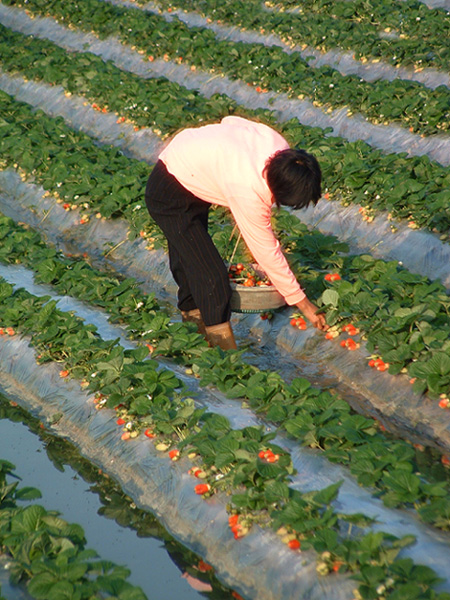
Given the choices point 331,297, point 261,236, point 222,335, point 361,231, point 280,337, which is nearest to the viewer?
point 261,236

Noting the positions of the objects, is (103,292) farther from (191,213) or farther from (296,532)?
(296,532)

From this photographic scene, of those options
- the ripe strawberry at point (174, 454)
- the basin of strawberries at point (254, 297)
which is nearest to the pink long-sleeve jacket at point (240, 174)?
the basin of strawberries at point (254, 297)

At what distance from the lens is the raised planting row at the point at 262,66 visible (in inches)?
298

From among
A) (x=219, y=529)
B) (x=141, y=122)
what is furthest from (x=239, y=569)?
(x=141, y=122)

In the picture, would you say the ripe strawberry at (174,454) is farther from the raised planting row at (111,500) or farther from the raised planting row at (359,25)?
the raised planting row at (359,25)

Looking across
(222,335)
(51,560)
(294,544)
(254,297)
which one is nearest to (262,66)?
(254,297)

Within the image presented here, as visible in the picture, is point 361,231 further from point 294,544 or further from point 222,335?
point 294,544

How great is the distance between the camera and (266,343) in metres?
4.85

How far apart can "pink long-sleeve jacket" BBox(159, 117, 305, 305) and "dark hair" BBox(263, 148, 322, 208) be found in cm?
9

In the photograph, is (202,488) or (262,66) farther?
(262,66)

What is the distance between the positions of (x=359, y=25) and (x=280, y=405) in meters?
8.36

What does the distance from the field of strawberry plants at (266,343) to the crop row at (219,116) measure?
26mm

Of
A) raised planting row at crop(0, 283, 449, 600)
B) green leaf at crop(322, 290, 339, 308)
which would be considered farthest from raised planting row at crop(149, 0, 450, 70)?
raised planting row at crop(0, 283, 449, 600)

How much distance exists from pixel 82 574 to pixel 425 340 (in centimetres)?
212
